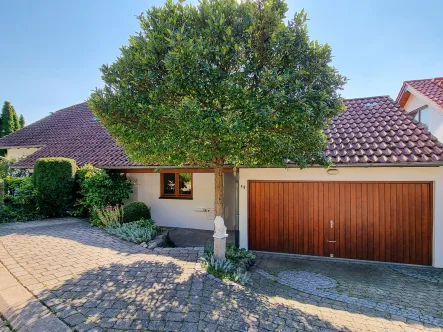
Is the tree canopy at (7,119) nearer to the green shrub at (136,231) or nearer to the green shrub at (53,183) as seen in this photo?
the green shrub at (53,183)

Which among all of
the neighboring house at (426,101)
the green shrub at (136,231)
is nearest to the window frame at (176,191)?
Answer: the green shrub at (136,231)

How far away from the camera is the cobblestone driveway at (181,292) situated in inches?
153

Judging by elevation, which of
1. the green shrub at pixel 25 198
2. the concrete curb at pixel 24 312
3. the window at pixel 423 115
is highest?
the window at pixel 423 115

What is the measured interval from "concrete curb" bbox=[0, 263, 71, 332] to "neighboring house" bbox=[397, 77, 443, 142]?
36.1 feet

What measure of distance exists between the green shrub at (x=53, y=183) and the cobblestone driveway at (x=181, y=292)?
3.11m

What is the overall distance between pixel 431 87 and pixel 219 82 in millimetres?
10040

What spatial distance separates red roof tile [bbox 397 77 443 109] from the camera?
919 centimetres

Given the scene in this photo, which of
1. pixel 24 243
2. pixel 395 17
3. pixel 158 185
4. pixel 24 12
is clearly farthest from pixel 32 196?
pixel 395 17

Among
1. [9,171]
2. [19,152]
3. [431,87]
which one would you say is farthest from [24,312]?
[19,152]

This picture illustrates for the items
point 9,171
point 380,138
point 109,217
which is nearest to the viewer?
point 380,138

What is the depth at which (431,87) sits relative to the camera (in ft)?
33.6

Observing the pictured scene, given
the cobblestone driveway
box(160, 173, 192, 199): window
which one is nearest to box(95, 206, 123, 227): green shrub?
the cobblestone driveway

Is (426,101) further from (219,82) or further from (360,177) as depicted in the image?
(219,82)

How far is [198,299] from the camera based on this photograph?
442cm
